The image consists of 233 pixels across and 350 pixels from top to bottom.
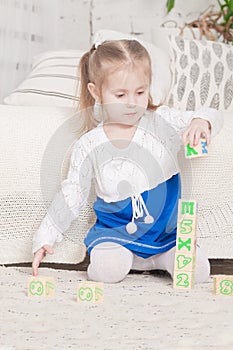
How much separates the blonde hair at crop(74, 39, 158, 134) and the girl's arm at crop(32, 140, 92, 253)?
0.36 ft

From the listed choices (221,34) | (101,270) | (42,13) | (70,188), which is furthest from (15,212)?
(221,34)

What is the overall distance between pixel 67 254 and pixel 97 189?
0.71 feet

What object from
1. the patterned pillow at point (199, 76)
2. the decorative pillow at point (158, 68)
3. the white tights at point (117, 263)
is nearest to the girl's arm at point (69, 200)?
the white tights at point (117, 263)

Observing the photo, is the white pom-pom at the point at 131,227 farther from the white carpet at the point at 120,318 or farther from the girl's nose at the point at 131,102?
the girl's nose at the point at 131,102

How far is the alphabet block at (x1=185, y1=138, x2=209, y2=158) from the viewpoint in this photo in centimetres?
162

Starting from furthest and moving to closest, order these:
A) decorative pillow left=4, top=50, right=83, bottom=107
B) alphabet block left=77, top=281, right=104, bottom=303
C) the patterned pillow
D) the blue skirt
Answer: the patterned pillow
decorative pillow left=4, top=50, right=83, bottom=107
the blue skirt
alphabet block left=77, top=281, right=104, bottom=303

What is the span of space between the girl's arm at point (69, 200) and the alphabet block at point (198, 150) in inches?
10.6

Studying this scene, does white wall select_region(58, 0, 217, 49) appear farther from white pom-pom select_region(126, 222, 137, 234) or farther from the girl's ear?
white pom-pom select_region(126, 222, 137, 234)

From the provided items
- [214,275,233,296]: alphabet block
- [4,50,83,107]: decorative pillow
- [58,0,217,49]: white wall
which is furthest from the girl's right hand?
[58,0,217,49]: white wall

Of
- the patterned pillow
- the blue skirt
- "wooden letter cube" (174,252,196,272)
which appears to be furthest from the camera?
the patterned pillow

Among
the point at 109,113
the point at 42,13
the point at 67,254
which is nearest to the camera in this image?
the point at 109,113

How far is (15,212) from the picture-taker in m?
1.80

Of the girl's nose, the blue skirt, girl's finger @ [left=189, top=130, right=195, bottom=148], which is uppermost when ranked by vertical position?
the girl's nose

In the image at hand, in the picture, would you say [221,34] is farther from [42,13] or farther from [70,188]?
[70,188]
